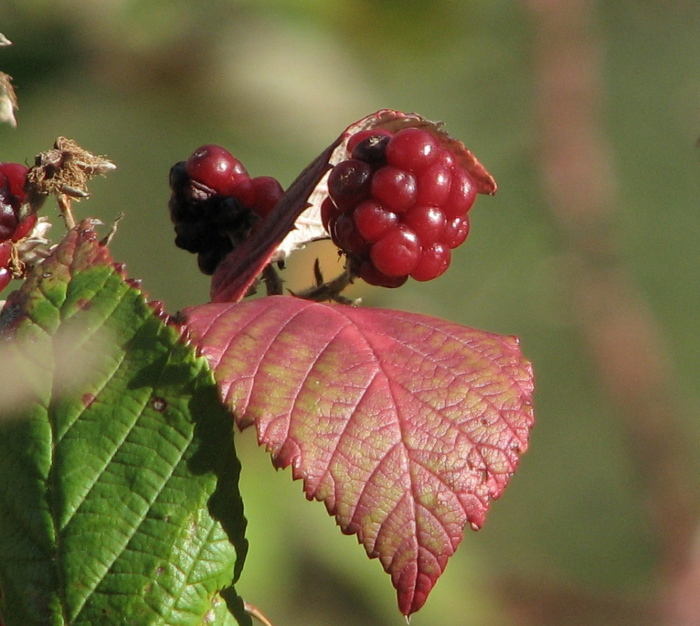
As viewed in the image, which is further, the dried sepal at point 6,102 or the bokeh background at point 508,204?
the bokeh background at point 508,204

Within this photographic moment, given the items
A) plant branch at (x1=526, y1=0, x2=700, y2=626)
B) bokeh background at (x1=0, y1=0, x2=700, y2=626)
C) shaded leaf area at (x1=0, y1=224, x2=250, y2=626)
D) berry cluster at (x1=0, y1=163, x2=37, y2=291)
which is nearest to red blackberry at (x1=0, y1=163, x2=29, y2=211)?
berry cluster at (x1=0, y1=163, x2=37, y2=291)

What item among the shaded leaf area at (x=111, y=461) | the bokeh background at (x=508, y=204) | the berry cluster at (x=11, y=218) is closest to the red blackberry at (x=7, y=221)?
the berry cluster at (x=11, y=218)

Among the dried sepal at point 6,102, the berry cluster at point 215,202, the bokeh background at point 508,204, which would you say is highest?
the bokeh background at point 508,204

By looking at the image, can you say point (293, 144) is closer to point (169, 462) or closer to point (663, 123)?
point (169, 462)

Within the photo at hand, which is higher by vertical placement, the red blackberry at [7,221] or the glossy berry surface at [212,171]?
the glossy berry surface at [212,171]

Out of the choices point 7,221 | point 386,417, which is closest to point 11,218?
point 7,221

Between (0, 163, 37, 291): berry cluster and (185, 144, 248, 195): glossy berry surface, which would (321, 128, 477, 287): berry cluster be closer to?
(185, 144, 248, 195): glossy berry surface

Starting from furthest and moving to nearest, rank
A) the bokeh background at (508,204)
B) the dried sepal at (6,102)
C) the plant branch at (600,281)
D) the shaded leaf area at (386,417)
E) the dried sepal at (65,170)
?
1. the plant branch at (600,281)
2. the bokeh background at (508,204)
3. the dried sepal at (6,102)
4. the dried sepal at (65,170)
5. the shaded leaf area at (386,417)

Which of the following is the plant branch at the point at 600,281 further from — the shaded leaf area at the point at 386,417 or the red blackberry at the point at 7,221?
the red blackberry at the point at 7,221
